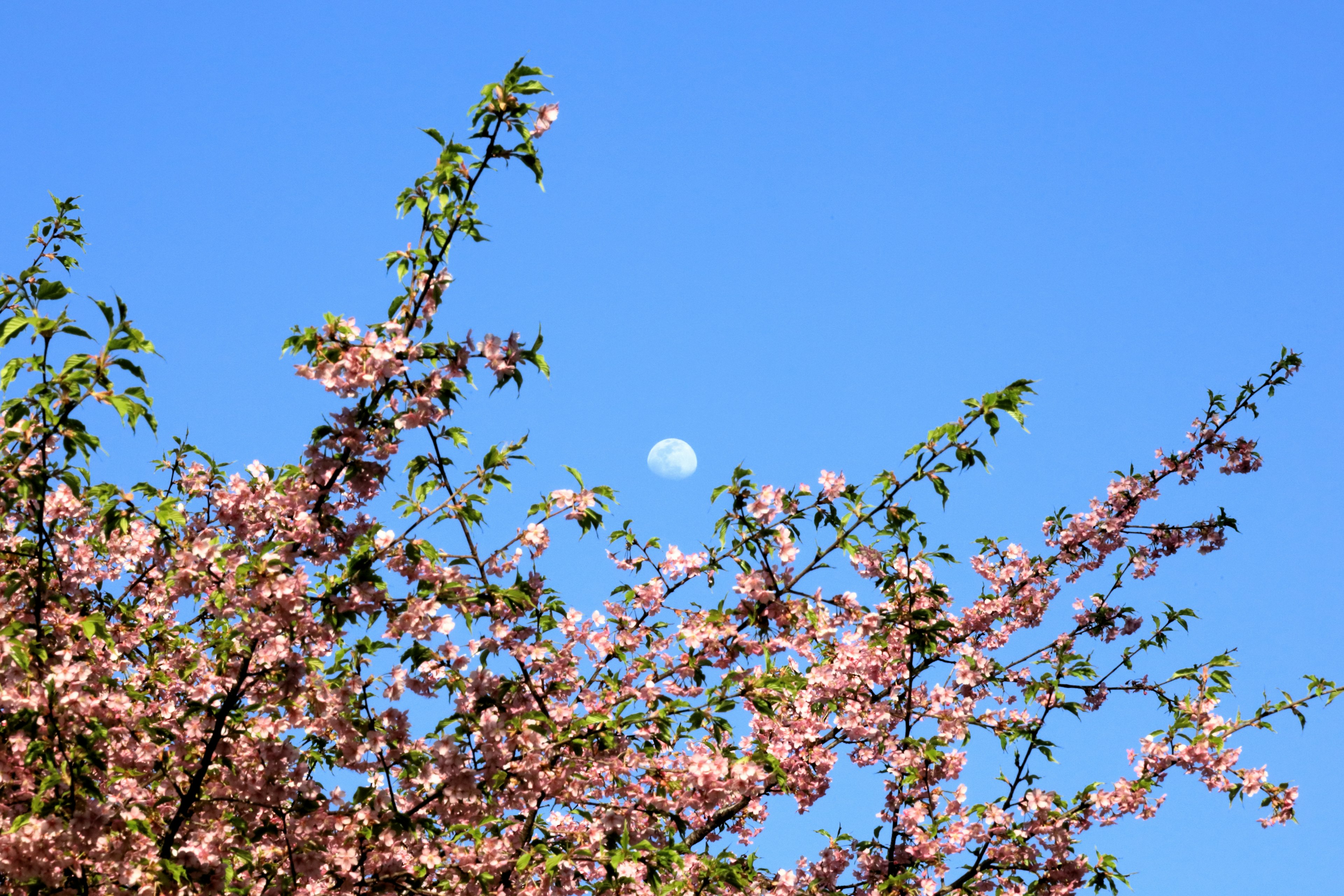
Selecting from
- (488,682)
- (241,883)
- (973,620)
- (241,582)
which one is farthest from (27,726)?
(973,620)

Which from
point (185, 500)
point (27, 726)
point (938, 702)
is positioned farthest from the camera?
point (185, 500)

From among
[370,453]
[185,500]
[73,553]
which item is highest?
[185,500]

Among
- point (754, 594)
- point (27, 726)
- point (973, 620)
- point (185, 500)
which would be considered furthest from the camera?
point (973, 620)

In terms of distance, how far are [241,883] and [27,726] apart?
1.56 m

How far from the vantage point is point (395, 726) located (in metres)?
6.03

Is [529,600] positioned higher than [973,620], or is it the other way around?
[973,620]

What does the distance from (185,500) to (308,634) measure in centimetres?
301

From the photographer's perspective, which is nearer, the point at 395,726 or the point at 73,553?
the point at 395,726

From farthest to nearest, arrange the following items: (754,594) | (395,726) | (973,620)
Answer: (973,620) < (754,594) < (395,726)

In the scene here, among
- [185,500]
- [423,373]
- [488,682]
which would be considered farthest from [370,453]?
[185,500]

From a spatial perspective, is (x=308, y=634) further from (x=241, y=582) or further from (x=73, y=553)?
(x=73, y=553)

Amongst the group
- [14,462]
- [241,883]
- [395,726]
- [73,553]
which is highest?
[73,553]

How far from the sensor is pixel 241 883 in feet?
19.9

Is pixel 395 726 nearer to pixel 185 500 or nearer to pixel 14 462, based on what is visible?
pixel 14 462
